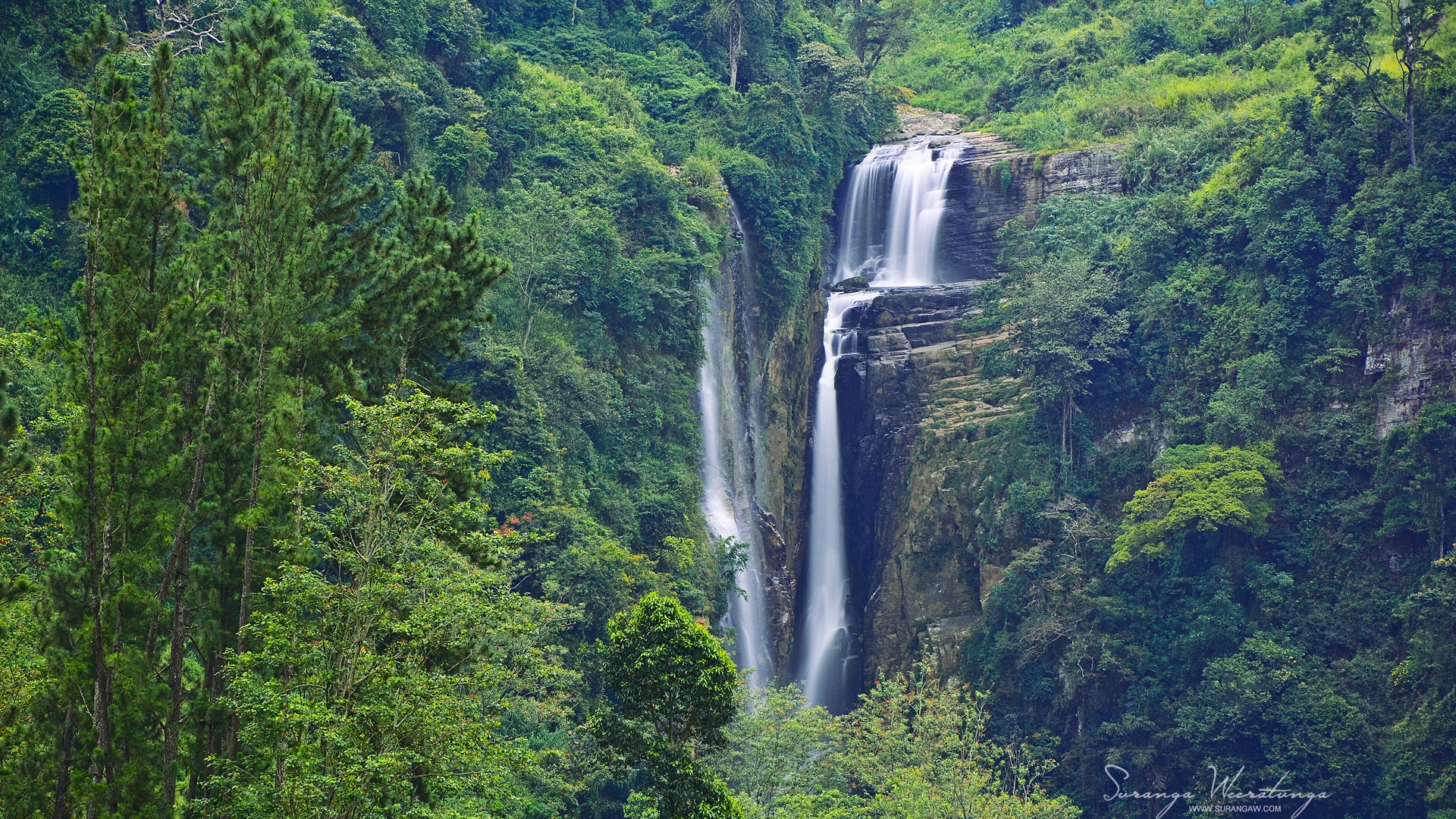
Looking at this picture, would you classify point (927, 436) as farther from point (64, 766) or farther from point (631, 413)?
point (64, 766)

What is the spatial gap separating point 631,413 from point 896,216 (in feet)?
47.2

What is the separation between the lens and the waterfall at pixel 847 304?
3497cm

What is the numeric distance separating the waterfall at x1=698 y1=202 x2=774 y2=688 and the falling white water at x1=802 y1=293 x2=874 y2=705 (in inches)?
115

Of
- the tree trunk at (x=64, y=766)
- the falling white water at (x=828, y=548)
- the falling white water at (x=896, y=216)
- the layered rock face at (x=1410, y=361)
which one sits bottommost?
the falling white water at (x=828, y=548)

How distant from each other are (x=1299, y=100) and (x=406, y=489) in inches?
1076

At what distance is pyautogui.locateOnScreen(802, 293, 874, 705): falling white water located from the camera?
114 feet

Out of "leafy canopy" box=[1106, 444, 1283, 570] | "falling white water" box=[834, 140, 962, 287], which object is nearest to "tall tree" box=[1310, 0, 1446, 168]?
"leafy canopy" box=[1106, 444, 1283, 570]

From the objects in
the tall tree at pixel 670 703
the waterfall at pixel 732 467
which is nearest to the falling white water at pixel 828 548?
the waterfall at pixel 732 467

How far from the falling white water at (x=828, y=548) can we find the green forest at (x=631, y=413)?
1132 mm

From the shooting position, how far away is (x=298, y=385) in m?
13.5

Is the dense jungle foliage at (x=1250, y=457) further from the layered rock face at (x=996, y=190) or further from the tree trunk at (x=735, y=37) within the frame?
the tree trunk at (x=735, y=37)

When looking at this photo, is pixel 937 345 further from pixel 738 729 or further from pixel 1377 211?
pixel 738 729

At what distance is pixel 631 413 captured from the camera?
28797mm

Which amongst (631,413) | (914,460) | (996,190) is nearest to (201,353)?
(631,413)
